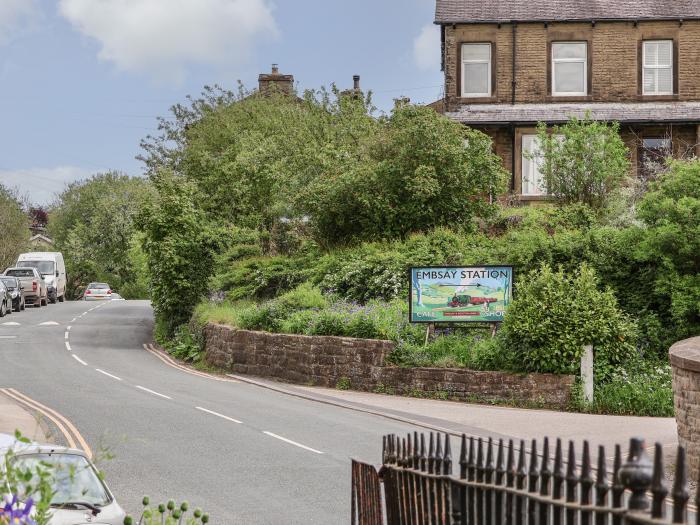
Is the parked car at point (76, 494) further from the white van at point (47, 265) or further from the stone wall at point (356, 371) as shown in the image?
the white van at point (47, 265)

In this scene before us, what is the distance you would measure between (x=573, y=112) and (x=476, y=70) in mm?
4064

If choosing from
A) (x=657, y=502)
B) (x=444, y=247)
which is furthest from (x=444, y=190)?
(x=657, y=502)

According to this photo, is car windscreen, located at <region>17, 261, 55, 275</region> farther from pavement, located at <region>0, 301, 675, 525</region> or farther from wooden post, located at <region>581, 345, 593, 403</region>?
wooden post, located at <region>581, 345, 593, 403</region>

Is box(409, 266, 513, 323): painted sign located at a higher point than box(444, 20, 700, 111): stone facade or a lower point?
lower

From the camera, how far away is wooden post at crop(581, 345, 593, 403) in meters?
20.8

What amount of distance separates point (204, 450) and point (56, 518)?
23.6ft

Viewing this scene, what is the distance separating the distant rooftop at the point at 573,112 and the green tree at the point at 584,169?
6225mm

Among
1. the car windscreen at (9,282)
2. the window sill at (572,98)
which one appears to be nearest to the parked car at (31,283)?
the car windscreen at (9,282)

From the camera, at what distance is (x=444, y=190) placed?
1244 inches

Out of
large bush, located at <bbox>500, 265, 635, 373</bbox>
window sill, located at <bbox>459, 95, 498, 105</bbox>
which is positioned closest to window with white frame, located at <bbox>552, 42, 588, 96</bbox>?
window sill, located at <bbox>459, 95, 498, 105</bbox>

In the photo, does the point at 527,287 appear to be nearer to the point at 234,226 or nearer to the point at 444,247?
the point at 444,247

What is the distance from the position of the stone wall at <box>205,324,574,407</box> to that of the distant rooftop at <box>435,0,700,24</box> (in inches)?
644

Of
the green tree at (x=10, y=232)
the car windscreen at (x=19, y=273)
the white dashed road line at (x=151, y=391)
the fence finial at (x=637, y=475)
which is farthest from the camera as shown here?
the green tree at (x=10, y=232)

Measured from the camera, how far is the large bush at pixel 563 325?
21.4 meters
